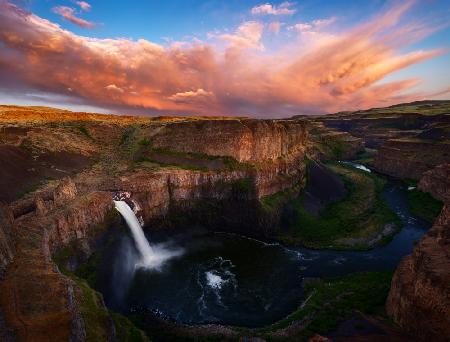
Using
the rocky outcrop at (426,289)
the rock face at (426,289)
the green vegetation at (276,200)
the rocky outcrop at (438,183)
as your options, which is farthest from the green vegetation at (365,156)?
the rock face at (426,289)

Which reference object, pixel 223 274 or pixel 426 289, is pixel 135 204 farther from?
pixel 426 289

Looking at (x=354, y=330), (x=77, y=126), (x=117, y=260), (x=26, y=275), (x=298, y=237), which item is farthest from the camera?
(x=77, y=126)

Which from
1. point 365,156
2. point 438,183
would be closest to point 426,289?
point 438,183

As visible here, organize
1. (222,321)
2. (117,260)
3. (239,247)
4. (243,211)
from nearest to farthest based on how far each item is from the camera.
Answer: (222,321) < (117,260) < (239,247) < (243,211)

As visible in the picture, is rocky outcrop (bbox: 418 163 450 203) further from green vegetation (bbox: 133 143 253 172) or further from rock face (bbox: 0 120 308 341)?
green vegetation (bbox: 133 143 253 172)

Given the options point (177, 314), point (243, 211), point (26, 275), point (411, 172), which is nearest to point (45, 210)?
point (26, 275)

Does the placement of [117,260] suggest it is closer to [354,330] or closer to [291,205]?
[354,330]

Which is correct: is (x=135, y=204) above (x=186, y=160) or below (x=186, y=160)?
below
